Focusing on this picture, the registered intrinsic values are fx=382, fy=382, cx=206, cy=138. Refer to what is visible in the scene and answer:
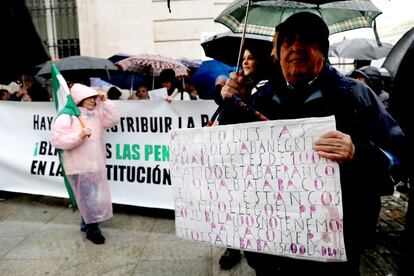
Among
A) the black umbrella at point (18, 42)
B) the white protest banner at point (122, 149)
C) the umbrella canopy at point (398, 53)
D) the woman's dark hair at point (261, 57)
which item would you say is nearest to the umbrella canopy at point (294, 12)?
the woman's dark hair at point (261, 57)

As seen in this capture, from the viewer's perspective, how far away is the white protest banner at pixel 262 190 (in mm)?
1726

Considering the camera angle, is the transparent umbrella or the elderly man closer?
the elderly man

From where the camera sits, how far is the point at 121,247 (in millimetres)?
4098

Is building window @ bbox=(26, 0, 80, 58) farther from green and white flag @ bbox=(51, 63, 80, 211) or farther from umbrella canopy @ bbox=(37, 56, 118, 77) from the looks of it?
green and white flag @ bbox=(51, 63, 80, 211)

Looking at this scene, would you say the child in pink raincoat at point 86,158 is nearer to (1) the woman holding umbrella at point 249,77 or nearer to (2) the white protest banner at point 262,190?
(1) the woman holding umbrella at point 249,77

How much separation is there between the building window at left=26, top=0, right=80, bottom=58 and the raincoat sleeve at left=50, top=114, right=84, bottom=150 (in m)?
7.28

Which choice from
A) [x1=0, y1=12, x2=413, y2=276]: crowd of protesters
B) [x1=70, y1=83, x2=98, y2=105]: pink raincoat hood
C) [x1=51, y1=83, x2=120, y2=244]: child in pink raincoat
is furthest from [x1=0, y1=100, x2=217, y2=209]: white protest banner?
[x1=0, y1=12, x2=413, y2=276]: crowd of protesters

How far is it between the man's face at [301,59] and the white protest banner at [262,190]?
234 mm

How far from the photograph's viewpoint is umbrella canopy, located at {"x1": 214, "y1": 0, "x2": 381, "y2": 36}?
2.50 metres

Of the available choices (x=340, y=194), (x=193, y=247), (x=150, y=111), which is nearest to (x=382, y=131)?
(x=340, y=194)

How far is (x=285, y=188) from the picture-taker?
1828 millimetres

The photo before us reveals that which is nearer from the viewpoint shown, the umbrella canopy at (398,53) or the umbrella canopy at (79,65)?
the umbrella canopy at (398,53)

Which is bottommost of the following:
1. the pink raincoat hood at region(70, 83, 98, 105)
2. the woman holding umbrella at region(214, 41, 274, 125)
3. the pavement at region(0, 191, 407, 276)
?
the pavement at region(0, 191, 407, 276)

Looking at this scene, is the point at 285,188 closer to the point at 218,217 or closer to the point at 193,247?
the point at 218,217
